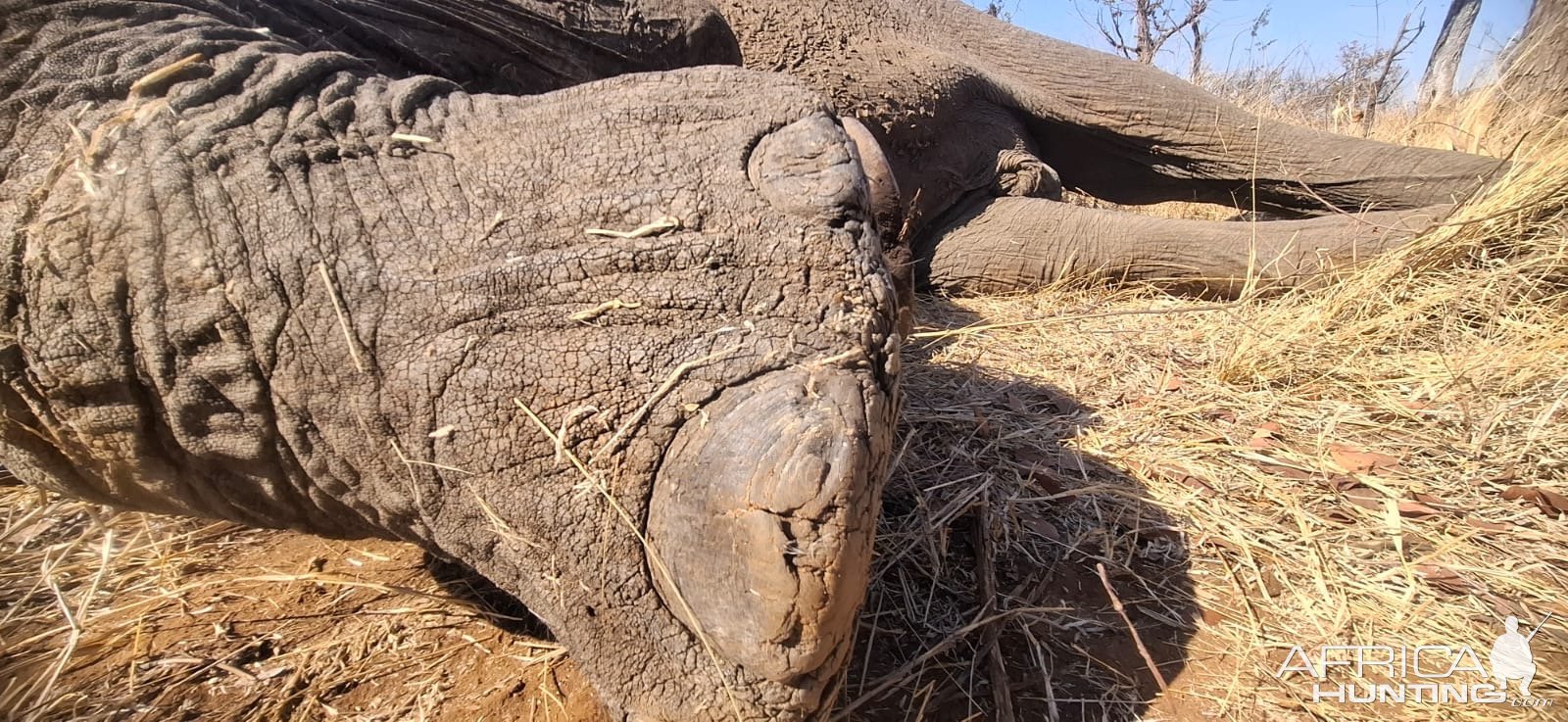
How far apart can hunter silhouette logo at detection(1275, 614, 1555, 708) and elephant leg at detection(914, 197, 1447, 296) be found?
1715 mm

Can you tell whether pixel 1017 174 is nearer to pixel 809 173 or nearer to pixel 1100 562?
pixel 1100 562

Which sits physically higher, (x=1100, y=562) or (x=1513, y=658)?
(x=1513, y=658)

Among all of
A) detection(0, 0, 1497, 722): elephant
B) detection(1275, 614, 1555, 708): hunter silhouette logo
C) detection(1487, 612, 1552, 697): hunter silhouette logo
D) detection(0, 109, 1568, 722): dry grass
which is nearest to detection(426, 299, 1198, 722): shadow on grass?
detection(0, 109, 1568, 722): dry grass

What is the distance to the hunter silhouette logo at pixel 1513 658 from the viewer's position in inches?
53.4

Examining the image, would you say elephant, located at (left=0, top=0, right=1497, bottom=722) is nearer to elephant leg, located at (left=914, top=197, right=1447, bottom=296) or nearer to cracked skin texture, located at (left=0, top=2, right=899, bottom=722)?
cracked skin texture, located at (left=0, top=2, right=899, bottom=722)

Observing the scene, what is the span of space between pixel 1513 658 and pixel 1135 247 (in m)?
2.09

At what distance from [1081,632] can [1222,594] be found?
1.17 ft

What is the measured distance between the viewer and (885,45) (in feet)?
10.5

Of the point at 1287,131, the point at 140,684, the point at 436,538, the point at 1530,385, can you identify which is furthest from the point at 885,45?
the point at 140,684

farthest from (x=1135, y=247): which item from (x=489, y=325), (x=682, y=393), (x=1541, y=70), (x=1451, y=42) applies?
(x=1451, y=42)

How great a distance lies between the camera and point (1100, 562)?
1.62m

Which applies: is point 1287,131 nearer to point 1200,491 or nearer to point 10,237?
point 1200,491

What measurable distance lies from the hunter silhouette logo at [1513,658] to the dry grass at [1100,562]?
2 centimetres

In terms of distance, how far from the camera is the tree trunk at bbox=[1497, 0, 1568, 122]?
3.55m
